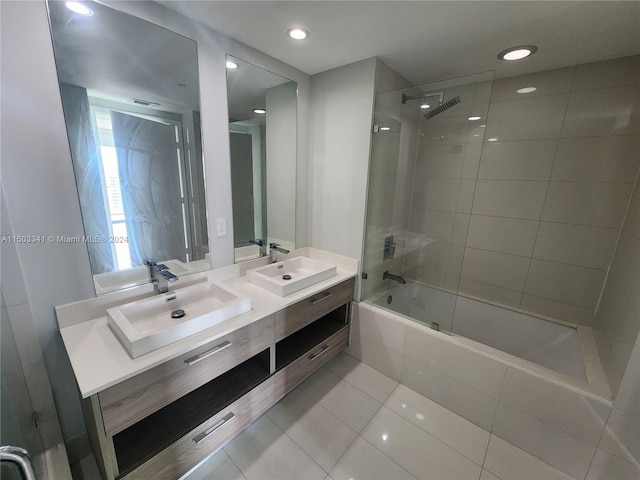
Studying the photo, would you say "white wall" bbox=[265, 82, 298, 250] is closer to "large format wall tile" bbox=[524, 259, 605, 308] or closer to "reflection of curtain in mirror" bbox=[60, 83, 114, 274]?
"reflection of curtain in mirror" bbox=[60, 83, 114, 274]

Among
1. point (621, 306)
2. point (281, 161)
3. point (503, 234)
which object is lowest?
point (621, 306)

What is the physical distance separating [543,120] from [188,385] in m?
2.86

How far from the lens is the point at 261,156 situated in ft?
6.16

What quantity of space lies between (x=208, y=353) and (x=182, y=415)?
368 mm

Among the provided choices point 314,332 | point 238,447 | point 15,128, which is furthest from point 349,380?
point 15,128

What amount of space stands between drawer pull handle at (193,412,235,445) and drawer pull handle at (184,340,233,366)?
382 mm

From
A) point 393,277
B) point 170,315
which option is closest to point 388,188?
point 393,277

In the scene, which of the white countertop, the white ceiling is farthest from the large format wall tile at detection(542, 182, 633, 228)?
the white countertop

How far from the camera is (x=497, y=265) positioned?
88.7 inches

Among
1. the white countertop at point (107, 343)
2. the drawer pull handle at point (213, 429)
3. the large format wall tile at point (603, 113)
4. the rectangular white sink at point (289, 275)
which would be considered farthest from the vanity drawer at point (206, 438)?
the large format wall tile at point (603, 113)

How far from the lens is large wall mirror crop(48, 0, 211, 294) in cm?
113

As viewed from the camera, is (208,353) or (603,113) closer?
(208,353)

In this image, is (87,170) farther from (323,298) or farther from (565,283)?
(565,283)

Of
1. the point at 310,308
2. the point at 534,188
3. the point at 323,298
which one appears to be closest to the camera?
the point at 310,308
